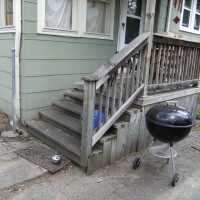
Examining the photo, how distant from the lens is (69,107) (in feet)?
13.1

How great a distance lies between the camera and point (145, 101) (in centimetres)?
363

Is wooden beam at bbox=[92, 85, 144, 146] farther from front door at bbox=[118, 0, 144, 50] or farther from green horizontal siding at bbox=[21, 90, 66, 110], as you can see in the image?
front door at bbox=[118, 0, 144, 50]

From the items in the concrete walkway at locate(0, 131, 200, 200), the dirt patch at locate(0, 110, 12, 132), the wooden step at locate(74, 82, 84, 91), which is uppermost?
the wooden step at locate(74, 82, 84, 91)

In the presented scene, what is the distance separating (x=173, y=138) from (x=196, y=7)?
20.3 ft

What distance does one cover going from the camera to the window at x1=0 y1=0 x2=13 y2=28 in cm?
420

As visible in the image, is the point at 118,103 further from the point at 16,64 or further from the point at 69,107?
the point at 16,64

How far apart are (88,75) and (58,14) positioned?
1.50 m

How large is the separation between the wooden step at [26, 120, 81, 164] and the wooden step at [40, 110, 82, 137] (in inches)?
2.5

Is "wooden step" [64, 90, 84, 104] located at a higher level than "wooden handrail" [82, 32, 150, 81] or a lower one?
lower

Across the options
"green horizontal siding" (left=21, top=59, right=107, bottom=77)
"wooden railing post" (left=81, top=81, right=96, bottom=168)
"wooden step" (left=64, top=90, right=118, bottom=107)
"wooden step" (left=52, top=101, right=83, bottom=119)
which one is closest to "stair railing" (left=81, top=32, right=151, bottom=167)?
"wooden railing post" (left=81, top=81, right=96, bottom=168)

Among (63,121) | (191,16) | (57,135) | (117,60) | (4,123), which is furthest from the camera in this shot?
(191,16)

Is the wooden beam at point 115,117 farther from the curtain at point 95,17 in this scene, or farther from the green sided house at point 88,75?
the curtain at point 95,17

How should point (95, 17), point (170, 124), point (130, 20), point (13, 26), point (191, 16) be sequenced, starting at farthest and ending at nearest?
1. point (191, 16)
2. point (130, 20)
3. point (95, 17)
4. point (13, 26)
5. point (170, 124)

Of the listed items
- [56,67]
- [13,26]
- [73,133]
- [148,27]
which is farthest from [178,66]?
[13,26]
